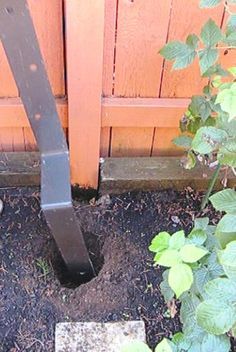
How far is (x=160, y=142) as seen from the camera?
80.9 inches

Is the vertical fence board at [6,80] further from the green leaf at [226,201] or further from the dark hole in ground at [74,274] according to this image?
the green leaf at [226,201]

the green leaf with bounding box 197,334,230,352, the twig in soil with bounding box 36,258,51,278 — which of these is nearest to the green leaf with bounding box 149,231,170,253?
the green leaf with bounding box 197,334,230,352

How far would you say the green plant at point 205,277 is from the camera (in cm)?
116

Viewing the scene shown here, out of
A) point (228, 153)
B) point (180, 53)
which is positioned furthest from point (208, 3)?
point (228, 153)

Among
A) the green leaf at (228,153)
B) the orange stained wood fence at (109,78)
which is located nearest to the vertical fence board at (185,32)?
the orange stained wood fence at (109,78)

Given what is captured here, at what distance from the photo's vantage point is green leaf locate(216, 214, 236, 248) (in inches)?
48.6

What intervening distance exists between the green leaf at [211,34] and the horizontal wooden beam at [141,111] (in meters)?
0.43

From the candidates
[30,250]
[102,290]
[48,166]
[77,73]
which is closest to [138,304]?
[102,290]

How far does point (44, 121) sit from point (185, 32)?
1.79 ft

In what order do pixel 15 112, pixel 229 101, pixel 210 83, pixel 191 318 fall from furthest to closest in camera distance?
pixel 15 112
pixel 210 83
pixel 191 318
pixel 229 101

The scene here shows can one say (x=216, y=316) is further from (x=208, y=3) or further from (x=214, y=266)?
(x=208, y=3)

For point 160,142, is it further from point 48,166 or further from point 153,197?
point 48,166

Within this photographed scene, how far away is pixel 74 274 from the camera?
1865 millimetres

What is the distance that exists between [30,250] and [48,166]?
473 mm
